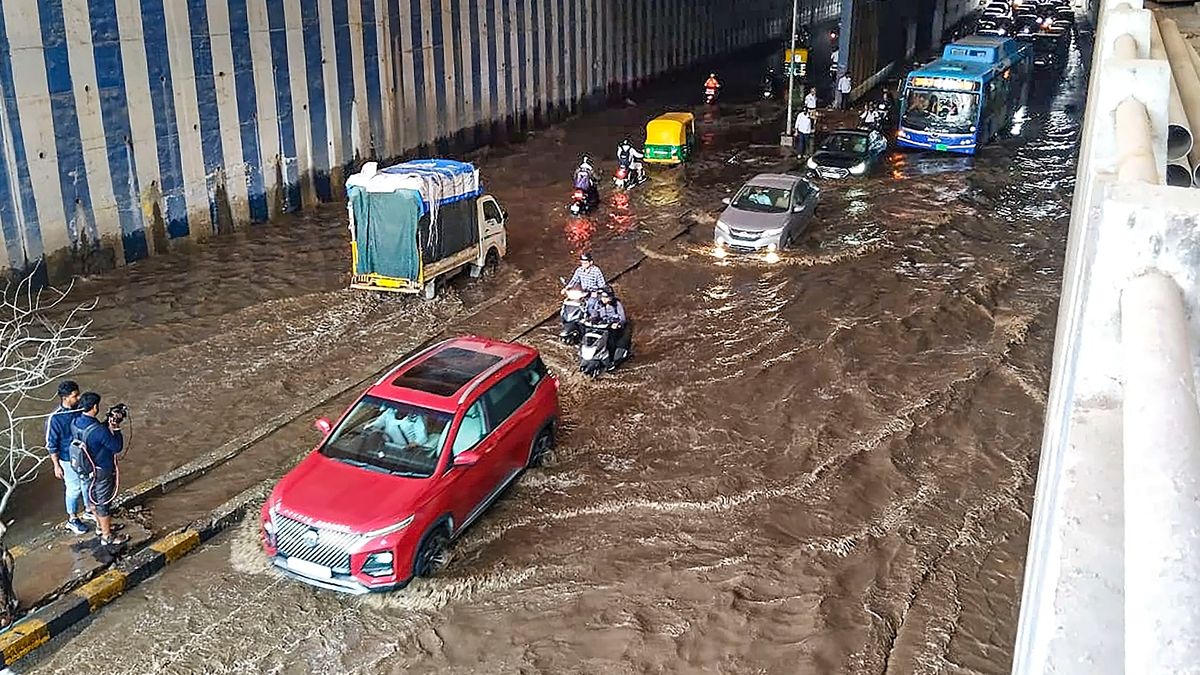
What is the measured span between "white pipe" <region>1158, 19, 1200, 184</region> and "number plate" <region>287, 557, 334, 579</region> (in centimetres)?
764

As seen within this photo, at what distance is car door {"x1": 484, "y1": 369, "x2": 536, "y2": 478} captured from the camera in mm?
11164

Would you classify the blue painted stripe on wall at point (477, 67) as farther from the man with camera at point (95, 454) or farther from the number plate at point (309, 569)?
the number plate at point (309, 569)

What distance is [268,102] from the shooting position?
77.3 ft

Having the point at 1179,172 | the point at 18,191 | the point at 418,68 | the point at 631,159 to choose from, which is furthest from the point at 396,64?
the point at 1179,172

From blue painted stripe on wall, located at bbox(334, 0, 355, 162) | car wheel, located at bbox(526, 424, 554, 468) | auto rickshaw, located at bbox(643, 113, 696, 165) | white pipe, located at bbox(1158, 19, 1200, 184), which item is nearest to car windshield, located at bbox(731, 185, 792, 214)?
auto rickshaw, located at bbox(643, 113, 696, 165)

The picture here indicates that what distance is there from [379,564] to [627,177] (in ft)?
63.2

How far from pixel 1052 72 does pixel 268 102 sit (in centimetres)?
3943

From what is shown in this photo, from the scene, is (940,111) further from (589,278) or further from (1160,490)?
(1160,490)

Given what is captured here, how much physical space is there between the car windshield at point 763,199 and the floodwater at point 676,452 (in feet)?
3.57

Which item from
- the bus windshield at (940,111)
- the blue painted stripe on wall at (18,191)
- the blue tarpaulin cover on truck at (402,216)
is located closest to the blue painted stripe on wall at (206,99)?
the blue painted stripe on wall at (18,191)

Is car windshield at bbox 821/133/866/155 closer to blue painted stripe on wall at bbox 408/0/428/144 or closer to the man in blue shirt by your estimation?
blue painted stripe on wall at bbox 408/0/428/144

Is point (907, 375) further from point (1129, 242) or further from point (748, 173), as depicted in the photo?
point (748, 173)

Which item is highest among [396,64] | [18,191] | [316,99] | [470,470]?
[396,64]

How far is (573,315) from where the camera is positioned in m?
16.0
